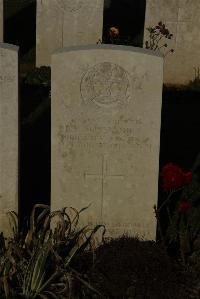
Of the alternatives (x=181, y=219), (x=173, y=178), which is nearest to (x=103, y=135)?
(x=173, y=178)

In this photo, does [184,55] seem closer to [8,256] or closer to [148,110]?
[148,110]

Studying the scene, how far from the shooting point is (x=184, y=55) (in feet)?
38.8

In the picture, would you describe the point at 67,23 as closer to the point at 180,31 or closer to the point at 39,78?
the point at 39,78

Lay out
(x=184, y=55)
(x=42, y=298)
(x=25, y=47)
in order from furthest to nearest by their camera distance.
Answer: (x=25, y=47) < (x=184, y=55) < (x=42, y=298)

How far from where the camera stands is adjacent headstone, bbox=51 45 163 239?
511cm

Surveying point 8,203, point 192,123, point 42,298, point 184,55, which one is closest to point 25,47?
point 184,55

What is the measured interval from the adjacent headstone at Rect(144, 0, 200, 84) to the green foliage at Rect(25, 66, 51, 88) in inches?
77.7

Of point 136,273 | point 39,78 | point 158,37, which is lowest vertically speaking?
point 136,273

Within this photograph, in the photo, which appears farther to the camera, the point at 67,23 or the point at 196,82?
the point at 196,82

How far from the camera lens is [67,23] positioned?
11.5 metres

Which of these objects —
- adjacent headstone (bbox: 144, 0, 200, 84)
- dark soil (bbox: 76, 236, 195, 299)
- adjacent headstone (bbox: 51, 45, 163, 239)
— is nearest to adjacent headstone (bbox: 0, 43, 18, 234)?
adjacent headstone (bbox: 51, 45, 163, 239)

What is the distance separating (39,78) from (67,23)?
1236 millimetres

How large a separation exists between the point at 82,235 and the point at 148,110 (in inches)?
48.0

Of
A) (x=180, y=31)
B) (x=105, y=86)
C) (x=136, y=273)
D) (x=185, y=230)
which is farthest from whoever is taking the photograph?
(x=180, y=31)
